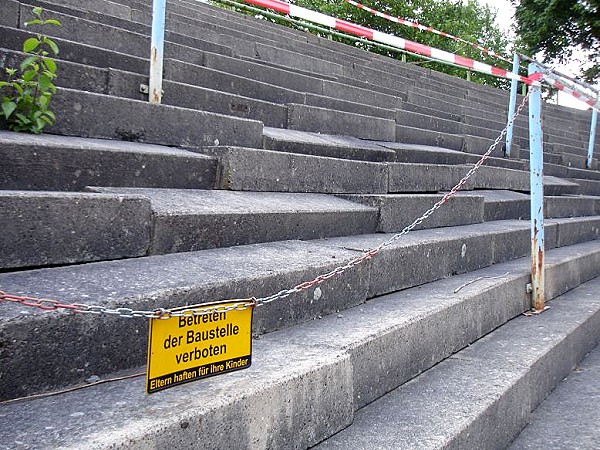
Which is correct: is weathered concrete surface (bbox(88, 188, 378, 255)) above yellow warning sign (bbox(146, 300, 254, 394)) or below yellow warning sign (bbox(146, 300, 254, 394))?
above

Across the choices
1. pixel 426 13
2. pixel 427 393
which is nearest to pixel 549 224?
pixel 427 393

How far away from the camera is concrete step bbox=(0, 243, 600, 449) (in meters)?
1.47

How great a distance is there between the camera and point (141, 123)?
322cm

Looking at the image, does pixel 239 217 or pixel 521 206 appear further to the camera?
pixel 521 206

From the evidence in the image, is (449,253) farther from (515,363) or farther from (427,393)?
(427,393)

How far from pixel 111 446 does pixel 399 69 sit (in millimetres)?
9842

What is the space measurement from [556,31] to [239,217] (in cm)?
1425

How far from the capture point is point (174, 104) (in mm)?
3801

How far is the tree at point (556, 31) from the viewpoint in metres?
13.8

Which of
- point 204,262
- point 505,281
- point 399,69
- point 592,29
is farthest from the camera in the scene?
point 592,29

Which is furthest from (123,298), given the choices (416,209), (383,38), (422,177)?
(422,177)

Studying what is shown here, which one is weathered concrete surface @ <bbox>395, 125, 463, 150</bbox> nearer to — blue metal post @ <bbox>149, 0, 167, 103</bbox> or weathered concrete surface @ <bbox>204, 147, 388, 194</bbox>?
weathered concrete surface @ <bbox>204, 147, 388, 194</bbox>

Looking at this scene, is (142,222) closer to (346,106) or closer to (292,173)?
(292,173)

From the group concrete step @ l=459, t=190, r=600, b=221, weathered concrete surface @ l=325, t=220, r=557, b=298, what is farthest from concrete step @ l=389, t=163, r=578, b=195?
weathered concrete surface @ l=325, t=220, r=557, b=298
